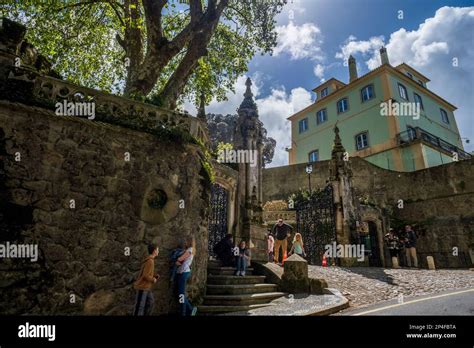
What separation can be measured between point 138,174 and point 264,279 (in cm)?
551

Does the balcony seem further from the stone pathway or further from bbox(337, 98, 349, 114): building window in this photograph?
the stone pathway

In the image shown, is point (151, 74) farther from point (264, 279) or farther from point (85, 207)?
point (264, 279)

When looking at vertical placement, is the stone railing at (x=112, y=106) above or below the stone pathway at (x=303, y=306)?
above

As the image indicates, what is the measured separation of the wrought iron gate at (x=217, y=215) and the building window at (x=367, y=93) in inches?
931

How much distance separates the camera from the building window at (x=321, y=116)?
3353 centimetres

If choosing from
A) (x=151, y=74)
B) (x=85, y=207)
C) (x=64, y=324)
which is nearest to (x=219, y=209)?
(x=151, y=74)

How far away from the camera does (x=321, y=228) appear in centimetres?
1592

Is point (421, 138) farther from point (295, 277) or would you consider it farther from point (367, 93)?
point (295, 277)

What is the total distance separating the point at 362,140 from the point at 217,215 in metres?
22.9

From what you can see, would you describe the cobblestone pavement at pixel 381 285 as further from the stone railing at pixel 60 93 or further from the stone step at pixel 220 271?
the stone railing at pixel 60 93

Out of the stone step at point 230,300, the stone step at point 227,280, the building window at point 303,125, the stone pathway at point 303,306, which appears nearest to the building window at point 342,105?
the building window at point 303,125

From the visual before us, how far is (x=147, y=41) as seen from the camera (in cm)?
1115

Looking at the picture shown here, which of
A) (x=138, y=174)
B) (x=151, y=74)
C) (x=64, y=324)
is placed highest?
(x=151, y=74)

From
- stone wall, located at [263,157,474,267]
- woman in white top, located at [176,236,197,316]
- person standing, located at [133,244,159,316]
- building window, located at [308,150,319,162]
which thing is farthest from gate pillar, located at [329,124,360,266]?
building window, located at [308,150,319,162]
